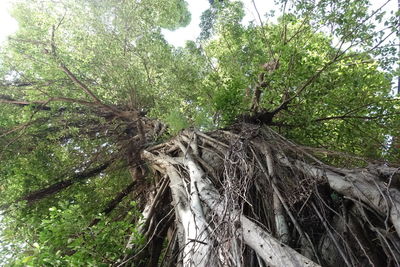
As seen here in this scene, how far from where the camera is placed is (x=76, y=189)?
447 cm

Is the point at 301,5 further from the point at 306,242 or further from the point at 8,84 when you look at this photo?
the point at 8,84

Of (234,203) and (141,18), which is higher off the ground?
(141,18)

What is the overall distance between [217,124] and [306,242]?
2.27 meters

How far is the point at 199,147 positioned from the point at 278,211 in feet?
4.95

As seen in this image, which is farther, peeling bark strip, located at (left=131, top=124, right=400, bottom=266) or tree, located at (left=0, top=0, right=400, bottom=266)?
tree, located at (left=0, top=0, right=400, bottom=266)

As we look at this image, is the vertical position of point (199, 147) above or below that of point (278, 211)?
above

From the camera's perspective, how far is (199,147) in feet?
11.1

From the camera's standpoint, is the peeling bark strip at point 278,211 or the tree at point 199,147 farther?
the tree at point 199,147

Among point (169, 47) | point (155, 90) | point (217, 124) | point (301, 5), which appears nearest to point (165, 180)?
point (217, 124)

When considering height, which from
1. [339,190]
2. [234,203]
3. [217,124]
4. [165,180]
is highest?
[217,124]

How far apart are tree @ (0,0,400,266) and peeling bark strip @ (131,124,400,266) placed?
1 centimetres

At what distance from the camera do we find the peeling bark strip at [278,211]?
154cm

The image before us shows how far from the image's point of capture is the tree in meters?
1.78

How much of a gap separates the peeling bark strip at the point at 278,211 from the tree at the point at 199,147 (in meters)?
0.01
